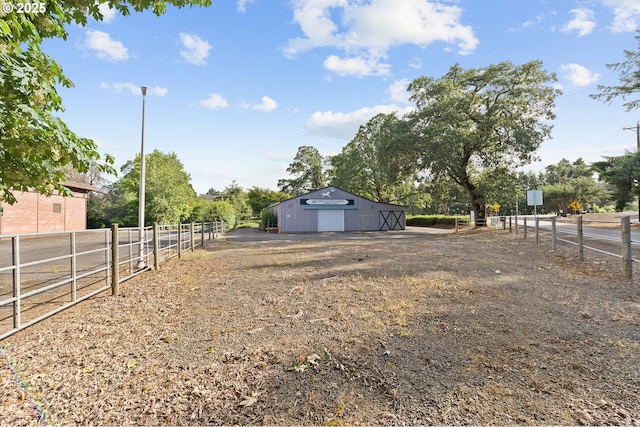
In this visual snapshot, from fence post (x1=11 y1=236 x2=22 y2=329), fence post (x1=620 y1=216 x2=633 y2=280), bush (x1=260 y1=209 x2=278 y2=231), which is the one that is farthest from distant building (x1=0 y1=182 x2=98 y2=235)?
fence post (x1=620 y1=216 x2=633 y2=280)

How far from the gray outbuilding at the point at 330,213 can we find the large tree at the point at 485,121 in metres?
8.03

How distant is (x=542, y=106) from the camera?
67.3 feet

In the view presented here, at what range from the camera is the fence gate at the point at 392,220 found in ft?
95.9

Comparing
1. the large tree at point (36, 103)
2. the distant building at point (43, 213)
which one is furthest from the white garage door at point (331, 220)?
the large tree at point (36, 103)

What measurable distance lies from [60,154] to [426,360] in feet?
13.8

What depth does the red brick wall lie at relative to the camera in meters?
20.3

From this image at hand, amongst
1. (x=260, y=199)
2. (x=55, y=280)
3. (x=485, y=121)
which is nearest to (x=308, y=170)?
(x=260, y=199)

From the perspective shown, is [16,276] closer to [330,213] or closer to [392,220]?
[330,213]

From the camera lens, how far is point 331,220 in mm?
27922

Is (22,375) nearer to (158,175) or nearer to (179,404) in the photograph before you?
(179,404)

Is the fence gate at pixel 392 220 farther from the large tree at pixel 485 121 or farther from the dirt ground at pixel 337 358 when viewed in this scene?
the dirt ground at pixel 337 358

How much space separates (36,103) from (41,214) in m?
25.6

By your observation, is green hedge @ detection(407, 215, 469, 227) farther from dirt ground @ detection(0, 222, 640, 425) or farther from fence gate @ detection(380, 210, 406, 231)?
dirt ground @ detection(0, 222, 640, 425)

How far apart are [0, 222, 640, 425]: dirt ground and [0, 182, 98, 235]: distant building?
19497 mm
